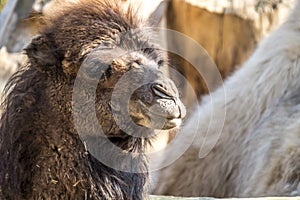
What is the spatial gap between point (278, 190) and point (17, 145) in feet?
6.29

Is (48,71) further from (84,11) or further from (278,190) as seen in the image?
(278,190)

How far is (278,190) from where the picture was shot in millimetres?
4527

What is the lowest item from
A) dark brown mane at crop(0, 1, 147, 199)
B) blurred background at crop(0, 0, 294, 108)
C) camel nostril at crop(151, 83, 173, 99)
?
blurred background at crop(0, 0, 294, 108)

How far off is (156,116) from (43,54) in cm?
43

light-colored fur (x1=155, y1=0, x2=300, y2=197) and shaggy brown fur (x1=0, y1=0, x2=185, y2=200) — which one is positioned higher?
shaggy brown fur (x1=0, y1=0, x2=185, y2=200)

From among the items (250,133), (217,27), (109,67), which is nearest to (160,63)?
(109,67)

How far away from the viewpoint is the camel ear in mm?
2912

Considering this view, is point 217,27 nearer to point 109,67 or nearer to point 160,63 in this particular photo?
point 160,63

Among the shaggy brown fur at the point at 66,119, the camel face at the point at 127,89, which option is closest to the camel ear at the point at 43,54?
the shaggy brown fur at the point at 66,119

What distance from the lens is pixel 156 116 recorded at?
274 centimetres

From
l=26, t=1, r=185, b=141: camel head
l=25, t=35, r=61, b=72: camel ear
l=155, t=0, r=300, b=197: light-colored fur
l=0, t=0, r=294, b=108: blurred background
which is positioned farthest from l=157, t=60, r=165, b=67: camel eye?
l=0, t=0, r=294, b=108: blurred background

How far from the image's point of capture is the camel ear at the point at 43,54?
291 centimetres

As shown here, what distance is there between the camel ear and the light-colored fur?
1.93 m

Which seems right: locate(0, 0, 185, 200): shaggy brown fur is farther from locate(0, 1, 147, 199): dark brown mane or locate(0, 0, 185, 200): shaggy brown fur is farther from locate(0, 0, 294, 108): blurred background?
locate(0, 0, 294, 108): blurred background
